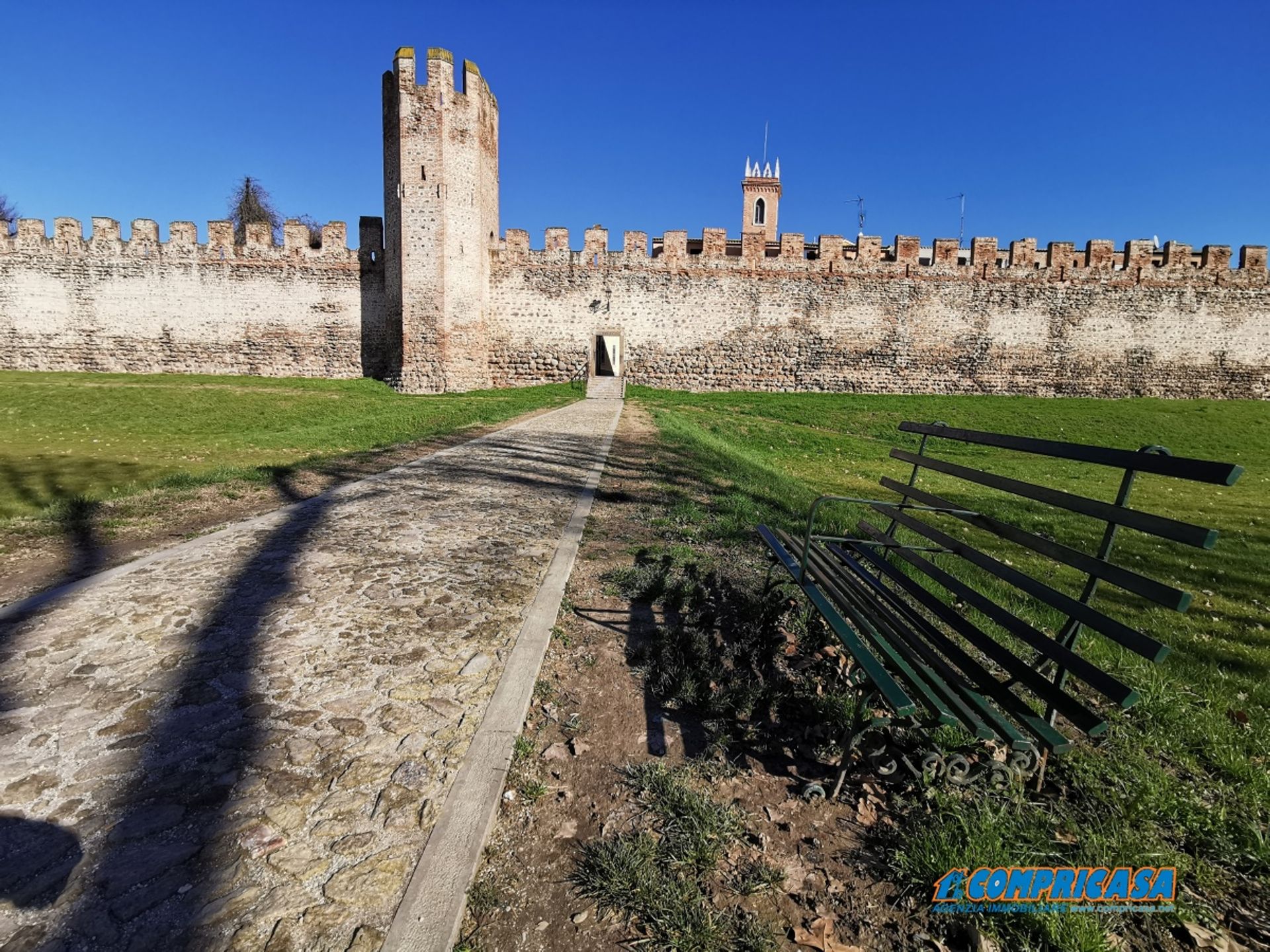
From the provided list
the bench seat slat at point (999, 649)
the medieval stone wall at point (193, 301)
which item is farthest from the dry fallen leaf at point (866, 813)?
the medieval stone wall at point (193, 301)

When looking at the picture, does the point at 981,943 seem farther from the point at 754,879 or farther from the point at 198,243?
the point at 198,243

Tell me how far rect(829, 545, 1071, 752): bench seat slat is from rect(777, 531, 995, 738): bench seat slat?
0.24ft

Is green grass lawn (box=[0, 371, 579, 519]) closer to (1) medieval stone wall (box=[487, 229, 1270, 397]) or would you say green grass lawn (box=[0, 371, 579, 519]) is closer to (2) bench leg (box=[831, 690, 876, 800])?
(1) medieval stone wall (box=[487, 229, 1270, 397])

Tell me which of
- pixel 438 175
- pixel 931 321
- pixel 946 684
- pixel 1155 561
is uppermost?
pixel 438 175

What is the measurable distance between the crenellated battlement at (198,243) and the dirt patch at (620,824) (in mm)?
23178

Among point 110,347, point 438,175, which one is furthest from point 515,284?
point 110,347

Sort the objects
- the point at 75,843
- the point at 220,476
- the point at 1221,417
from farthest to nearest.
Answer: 1. the point at 1221,417
2. the point at 220,476
3. the point at 75,843

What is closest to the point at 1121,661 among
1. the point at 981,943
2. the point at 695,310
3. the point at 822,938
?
the point at 981,943

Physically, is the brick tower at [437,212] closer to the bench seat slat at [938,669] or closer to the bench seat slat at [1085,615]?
the bench seat slat at [938,669]

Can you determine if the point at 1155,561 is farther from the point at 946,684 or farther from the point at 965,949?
the point at 965,949

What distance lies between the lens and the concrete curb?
1.64m

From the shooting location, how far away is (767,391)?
78.7 feet

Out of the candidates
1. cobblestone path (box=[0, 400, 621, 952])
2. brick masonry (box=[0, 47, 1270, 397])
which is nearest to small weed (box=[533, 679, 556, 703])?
cobblestone path (box=[0, 400, 621, 952])

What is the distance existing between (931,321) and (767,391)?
637cm
